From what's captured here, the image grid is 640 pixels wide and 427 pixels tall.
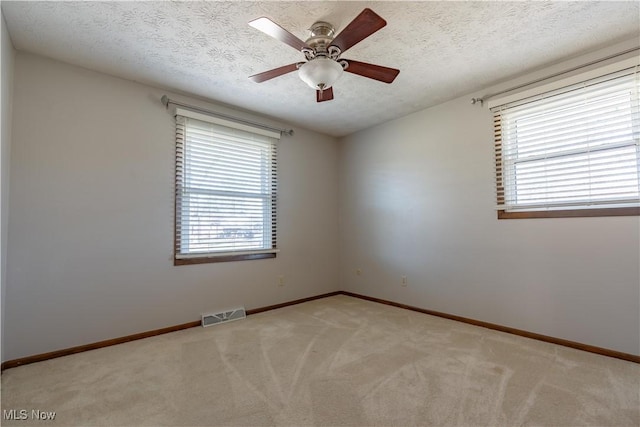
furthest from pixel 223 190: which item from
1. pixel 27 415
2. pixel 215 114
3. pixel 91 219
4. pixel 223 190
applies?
pixel 27 415

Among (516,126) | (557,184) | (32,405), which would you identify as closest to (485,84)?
(516,126)

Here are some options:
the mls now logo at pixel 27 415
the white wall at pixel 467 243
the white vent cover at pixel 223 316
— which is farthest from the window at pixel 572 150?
the mls now logo at pixel 27 415

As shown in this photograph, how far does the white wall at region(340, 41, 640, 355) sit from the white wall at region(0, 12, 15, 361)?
3.63 metres

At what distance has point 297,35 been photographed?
2172mm

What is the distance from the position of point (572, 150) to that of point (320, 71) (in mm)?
2290

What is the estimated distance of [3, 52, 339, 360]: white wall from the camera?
2.31 metres

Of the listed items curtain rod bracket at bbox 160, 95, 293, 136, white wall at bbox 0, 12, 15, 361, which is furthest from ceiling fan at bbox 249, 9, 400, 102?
white wall at bbox 0, 12, 15, 361

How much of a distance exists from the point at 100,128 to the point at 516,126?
3916 mm

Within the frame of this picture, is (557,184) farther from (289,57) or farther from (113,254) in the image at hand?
(113,254)

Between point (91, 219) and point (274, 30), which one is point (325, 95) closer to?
point (274, 30)

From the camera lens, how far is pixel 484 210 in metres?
3.05

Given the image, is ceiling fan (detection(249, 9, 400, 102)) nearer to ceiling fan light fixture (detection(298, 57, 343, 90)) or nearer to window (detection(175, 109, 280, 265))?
ceiling fan light fixture (detection(298, 57, 343, 90))

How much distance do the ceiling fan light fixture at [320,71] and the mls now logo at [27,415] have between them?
2.49 m

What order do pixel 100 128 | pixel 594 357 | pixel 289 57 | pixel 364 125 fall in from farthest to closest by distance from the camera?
pixel 364 125
pixel 100 128
pixel 289 57
pixel 594 357
